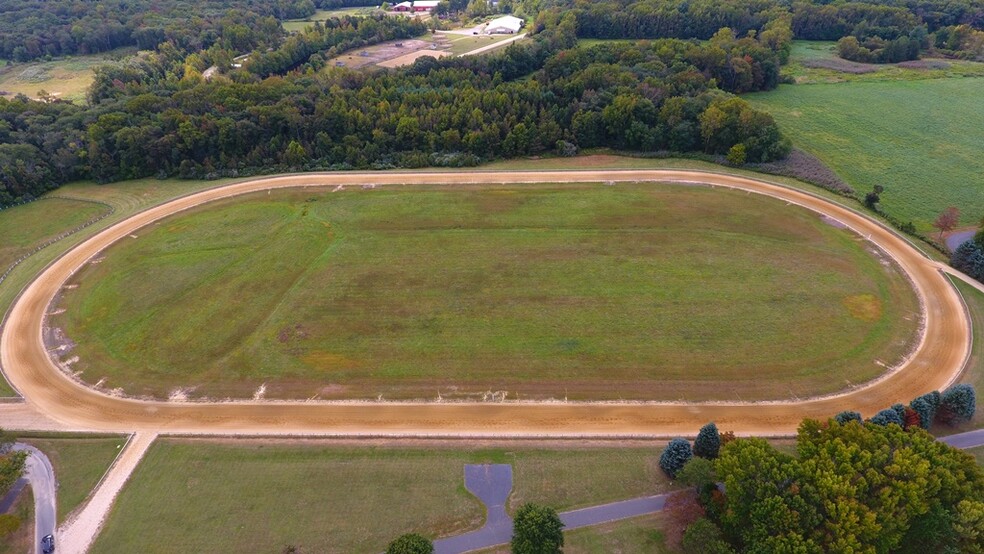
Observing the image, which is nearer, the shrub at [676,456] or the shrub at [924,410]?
the shrub at [676,456]

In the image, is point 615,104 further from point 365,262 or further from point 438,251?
point 365,262

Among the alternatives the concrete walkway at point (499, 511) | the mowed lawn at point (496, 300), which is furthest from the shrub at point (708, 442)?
the mowed lawn at point (496, 300)

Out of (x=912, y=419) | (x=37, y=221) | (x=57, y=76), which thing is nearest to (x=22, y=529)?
(x=37, y=221)

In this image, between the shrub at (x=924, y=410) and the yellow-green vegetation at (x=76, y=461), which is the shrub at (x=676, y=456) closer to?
the shrub at (x=924, y=410)

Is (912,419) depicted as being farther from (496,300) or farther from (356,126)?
(356,126)

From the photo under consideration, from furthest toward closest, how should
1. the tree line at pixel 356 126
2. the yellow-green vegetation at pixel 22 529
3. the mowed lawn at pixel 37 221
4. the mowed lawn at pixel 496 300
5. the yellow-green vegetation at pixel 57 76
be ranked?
the yellow-green vegetation at pixel 57 76 < the tree line at pixel 356 126 < the mowed lawn at pixel 37 221 < the mowed lawn at pixel 496 300 < the yellow-green vegetation at pixel 22 529

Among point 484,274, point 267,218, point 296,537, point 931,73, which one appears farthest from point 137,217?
point 931,73

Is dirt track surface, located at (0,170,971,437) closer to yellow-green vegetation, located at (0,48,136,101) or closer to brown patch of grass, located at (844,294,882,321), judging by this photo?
brown patch of grass, located at (844,294,882,321)

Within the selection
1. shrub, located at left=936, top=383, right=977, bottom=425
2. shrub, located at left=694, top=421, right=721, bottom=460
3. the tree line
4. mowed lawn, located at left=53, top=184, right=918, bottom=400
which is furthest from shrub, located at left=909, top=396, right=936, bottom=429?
the tree line
